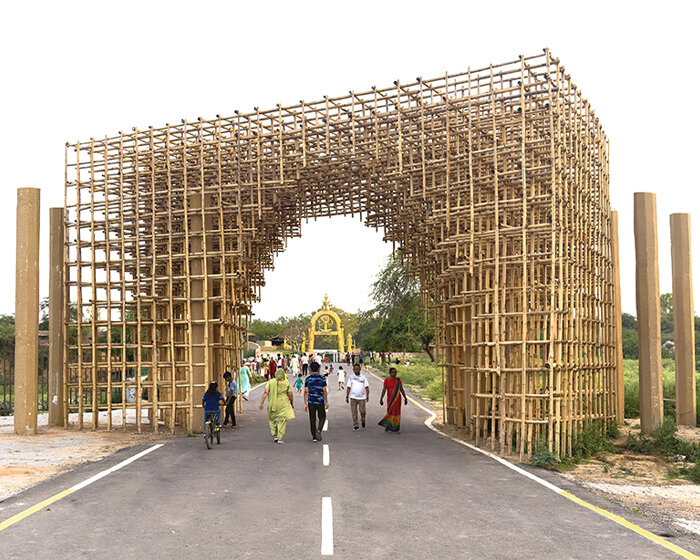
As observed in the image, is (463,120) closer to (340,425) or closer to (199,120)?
(199,120)

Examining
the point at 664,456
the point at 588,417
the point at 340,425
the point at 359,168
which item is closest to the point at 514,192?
the point at 359,168

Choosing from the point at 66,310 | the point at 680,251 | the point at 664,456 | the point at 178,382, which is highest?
the point at 680,251

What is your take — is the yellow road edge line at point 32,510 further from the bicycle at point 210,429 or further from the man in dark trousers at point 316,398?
the man in dark trousers at point 316,398

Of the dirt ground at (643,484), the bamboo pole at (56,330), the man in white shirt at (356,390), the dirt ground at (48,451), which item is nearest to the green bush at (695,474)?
the dirt ground at (643,484)

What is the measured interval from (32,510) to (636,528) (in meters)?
6.99

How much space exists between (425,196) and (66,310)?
999 cm

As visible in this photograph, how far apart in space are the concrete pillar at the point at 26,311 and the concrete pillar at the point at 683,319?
16.5 meters

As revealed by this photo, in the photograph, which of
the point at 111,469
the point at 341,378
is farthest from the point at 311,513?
the point at 341,378

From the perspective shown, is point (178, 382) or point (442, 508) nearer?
point (442, 508)

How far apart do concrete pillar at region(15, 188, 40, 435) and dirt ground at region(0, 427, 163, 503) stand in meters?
0.66

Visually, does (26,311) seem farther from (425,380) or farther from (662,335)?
(662,335)

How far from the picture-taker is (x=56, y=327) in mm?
18391

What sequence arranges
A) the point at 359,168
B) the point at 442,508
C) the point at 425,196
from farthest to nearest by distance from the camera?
1. the point at 359,168
2. the point at 425,196
3. the point at 442,508

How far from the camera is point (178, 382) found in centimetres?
1722
